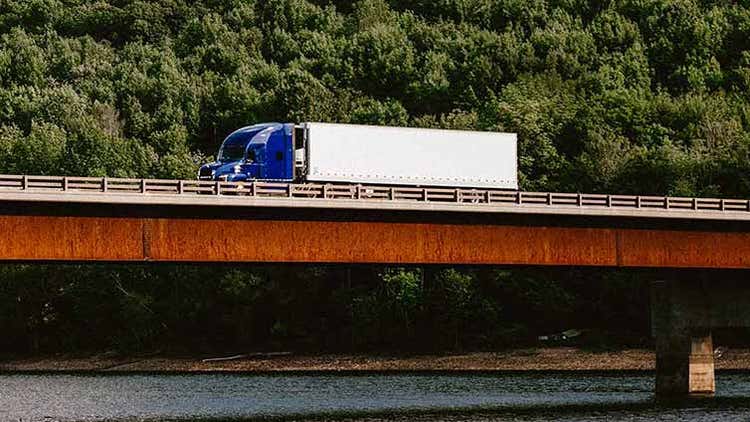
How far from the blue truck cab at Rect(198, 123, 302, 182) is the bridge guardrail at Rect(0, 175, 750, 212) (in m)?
3.00

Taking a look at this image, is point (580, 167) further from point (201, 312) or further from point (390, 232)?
point (390, 232)

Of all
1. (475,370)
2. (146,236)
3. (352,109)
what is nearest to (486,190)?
(146,236)

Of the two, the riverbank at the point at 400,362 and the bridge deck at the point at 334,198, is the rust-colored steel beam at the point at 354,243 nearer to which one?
the bridge deck at the point at 334,198

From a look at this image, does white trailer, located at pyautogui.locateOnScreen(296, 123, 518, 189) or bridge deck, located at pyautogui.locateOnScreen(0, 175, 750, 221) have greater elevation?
white trailer, located at pyautogui.locateOnScreen(296, 123, 518, 189)

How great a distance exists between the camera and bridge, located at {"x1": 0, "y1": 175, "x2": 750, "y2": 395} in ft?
238

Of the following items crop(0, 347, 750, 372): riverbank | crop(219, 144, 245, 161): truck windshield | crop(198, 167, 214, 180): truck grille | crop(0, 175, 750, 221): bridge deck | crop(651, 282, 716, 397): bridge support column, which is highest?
crop(219, 144, 245, 161): truck windshield

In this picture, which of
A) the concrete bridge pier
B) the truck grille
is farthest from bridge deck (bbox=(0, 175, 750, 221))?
the truck grille

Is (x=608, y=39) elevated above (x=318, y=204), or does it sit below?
above

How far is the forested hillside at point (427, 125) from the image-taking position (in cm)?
13662

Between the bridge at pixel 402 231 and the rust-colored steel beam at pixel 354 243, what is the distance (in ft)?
0.17

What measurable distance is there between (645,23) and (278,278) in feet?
238

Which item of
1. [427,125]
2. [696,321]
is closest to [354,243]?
Result: [696,321]

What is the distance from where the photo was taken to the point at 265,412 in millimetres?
86312

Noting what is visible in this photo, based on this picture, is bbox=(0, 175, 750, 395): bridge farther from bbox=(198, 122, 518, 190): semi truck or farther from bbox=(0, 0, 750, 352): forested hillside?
bbox=(0, 0, 750, 352): forested hillside
